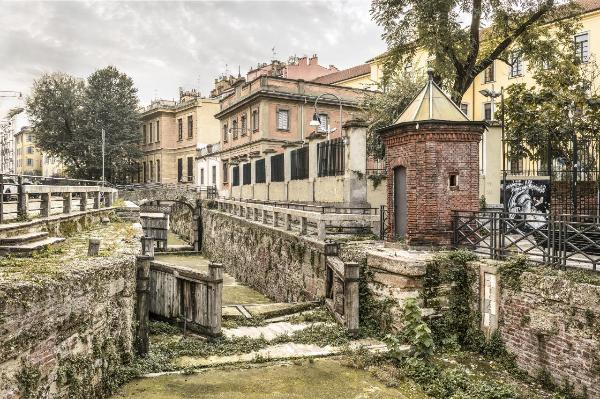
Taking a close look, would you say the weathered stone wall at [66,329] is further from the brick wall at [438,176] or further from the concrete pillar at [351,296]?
the brick wall at [438,176]

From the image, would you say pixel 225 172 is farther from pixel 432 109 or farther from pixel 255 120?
pixel 432 109

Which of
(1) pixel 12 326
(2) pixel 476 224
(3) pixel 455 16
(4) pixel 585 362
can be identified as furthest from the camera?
(3) pixel 455 16

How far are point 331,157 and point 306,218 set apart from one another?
13.4 feet

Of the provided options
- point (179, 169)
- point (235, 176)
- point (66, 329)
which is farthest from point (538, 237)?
point (179, 169)

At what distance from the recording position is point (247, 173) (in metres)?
32.2

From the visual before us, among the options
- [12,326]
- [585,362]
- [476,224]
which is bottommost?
[585,362]

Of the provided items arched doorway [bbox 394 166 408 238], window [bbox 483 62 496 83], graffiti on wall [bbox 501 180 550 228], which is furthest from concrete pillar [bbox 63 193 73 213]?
window [bbox 483 62 496 83]

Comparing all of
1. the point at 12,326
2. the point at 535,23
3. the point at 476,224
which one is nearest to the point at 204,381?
the point at 12,326

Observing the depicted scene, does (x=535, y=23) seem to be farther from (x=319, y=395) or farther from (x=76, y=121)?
(x=76, y=121)

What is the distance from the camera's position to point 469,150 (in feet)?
37.9

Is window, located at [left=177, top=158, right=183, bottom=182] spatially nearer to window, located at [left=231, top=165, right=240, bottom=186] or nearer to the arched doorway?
window, located at [left=231, top=165, right=240, bottom=186]

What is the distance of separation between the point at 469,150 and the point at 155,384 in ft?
27.4

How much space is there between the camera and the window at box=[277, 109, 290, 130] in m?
38.0

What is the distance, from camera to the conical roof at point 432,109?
37.6 feet
